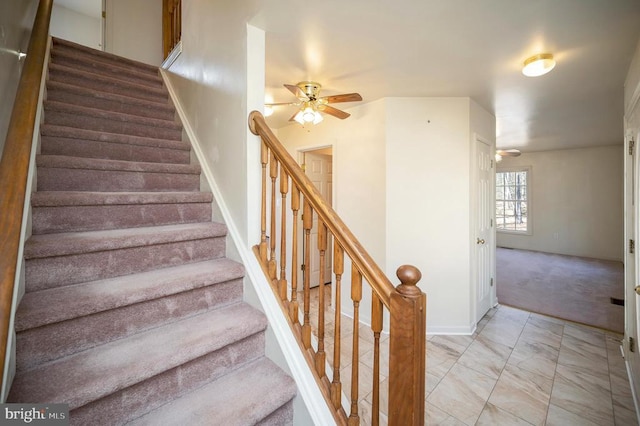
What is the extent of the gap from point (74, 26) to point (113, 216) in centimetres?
496

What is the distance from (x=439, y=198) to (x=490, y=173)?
3.33ft

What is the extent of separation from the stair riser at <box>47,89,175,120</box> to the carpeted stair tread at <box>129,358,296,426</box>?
7.75 ft

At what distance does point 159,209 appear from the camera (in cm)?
174

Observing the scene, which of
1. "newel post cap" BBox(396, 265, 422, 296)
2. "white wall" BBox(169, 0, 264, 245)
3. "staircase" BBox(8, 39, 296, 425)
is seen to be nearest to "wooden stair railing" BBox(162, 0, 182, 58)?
"white wall" BBox(169, 0, 264, 245)

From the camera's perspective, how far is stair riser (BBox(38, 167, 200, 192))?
5.20ft

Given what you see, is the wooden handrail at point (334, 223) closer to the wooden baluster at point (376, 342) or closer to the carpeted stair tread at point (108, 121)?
the wooden baluster at point (376, 342)

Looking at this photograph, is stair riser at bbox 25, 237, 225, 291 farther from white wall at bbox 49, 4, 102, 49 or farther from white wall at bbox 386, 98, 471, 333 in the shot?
white wall at bbox 49, 4, 102, 49

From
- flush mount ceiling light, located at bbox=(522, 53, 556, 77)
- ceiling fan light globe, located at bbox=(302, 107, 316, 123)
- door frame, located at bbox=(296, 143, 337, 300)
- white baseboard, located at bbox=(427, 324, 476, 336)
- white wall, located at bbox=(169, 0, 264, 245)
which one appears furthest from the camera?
door frame, located at bbox=(296, 143, 337, 300)

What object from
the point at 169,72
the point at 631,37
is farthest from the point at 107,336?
the point at 631,37

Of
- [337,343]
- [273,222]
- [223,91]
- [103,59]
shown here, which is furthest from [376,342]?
[103,59]

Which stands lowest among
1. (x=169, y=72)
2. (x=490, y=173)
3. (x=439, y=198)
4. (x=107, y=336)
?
(x=107, y=336)

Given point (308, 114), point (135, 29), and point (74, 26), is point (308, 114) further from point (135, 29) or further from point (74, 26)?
point (74, 26)

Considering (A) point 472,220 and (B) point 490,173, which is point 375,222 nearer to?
(A) point 472,220

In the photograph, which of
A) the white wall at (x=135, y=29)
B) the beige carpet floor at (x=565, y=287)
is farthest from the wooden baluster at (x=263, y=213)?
the white wall at (x=135, y=29)
